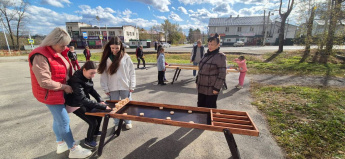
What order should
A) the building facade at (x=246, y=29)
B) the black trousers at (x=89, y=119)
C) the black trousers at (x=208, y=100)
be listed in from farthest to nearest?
the building facade at (x=246, y=29) → the black trousers at (x=208, y=100) → the black trousers at (x=89, y=119)

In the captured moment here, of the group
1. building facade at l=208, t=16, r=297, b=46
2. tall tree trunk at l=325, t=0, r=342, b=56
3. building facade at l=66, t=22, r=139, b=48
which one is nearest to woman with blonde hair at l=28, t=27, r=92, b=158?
tall tree trunk at l=325, t=0, r=342, b=56

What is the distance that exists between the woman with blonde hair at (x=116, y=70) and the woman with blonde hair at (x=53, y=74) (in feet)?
1.90

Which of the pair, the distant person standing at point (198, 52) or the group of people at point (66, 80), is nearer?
the group of people at point (66, 80)

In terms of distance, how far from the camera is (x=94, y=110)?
2189mm

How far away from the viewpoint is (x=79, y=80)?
203 cm

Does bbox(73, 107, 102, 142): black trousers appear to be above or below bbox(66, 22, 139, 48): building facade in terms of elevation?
below

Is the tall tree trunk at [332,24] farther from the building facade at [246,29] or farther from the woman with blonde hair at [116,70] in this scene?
the building facade at [246,29]

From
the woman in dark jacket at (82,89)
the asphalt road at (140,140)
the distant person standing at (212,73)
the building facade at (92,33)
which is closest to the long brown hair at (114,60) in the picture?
the woman in dark jacket at (82,89)

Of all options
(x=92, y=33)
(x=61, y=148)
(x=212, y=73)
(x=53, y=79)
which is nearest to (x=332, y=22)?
(x=212, y=73)

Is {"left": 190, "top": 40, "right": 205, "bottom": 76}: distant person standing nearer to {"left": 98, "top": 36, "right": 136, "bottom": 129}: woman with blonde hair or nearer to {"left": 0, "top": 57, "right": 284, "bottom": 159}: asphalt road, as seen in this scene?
{"left": 0, "top": 57, "right": 284, "bottom": 159}: asphalt road

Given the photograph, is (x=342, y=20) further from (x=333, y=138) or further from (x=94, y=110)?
(x=94, y=110)

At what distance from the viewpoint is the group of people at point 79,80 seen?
5.81ft

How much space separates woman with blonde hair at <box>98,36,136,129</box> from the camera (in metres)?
2.52

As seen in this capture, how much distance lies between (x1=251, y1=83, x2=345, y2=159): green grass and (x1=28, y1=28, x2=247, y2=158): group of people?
152 cm
